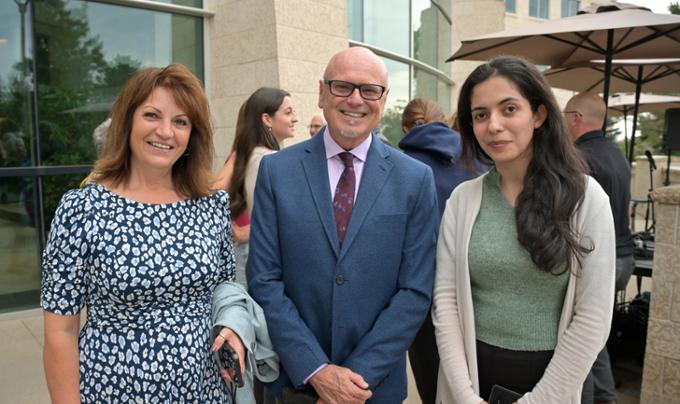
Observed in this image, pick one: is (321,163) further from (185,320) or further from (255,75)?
(255,75)

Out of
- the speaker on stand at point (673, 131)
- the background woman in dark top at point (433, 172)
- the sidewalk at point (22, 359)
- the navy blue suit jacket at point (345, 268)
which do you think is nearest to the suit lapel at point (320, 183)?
the navy blue suit jacket at point (345, 268)

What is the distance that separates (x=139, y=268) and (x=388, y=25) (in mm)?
8822

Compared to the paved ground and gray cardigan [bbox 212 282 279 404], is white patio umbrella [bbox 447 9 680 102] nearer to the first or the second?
A: the paved ground

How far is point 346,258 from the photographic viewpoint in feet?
6.47

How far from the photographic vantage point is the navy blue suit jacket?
6.48 ft

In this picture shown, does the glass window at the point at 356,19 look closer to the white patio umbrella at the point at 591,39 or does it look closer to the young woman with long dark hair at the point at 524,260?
the white patio umbrella at the point at 591,39

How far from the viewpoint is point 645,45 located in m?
5.23

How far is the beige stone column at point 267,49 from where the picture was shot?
6.50 meters

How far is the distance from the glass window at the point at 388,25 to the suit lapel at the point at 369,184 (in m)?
7.29

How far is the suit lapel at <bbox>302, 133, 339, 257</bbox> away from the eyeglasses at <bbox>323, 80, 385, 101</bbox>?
23 cm

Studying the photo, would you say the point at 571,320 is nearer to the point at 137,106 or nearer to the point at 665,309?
the point at 137,106

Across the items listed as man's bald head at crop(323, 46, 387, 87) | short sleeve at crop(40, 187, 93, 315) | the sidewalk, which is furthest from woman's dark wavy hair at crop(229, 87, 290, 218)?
the sidewalk

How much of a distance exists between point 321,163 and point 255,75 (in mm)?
4917

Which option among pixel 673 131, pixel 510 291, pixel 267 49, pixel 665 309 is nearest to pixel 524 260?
pixel 510 291
